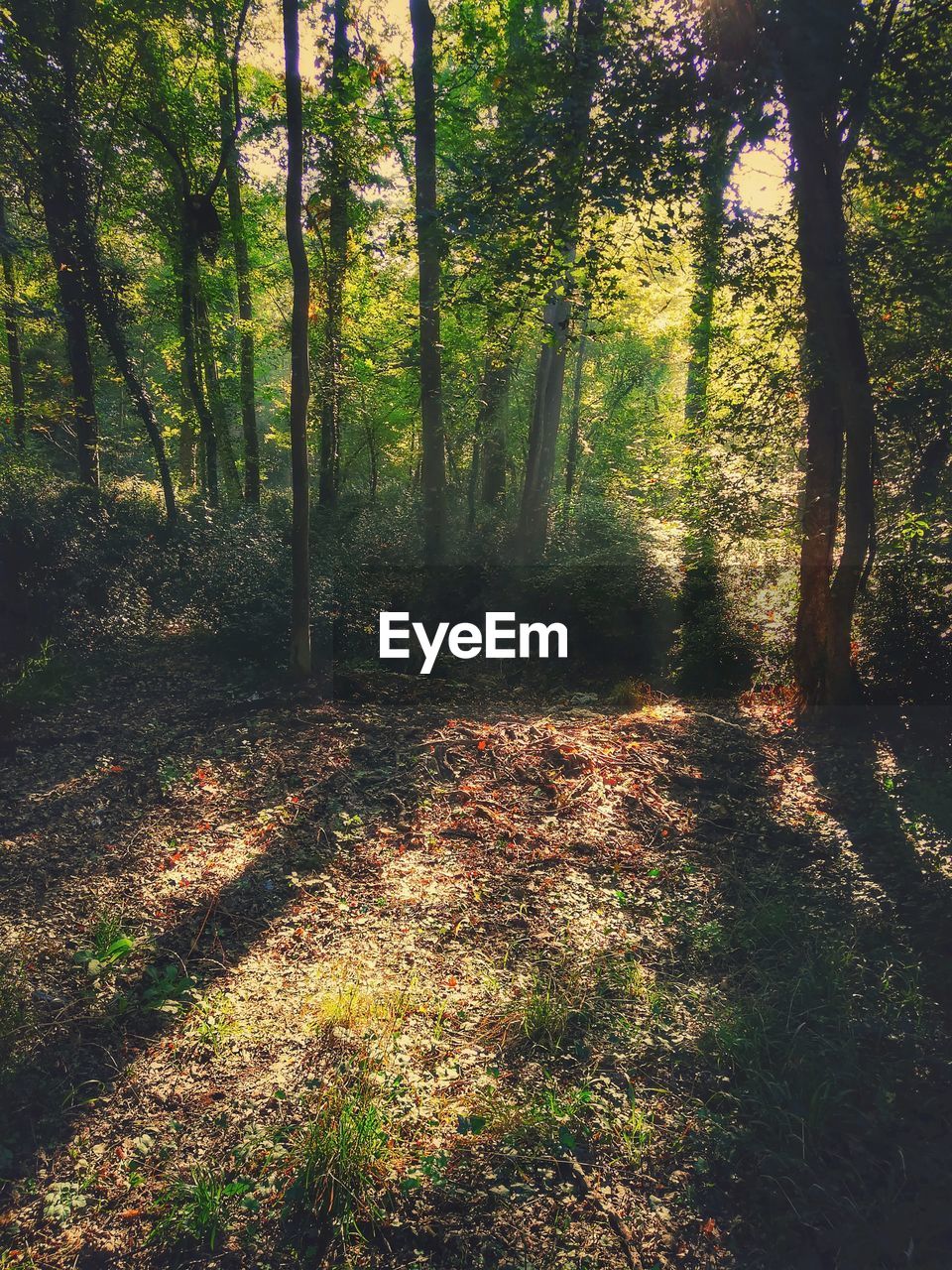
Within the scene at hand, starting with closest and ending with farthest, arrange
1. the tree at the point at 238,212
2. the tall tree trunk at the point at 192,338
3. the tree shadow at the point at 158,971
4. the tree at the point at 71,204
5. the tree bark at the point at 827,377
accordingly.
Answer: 1. the tree shadow at the point at 158,971
2. the tree bark at the point at 827,377
3. the tree at the point at 71,204
4. the tree at the point at 238,212
5. the tall tree trunk at the point at 192,338

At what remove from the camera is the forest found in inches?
115

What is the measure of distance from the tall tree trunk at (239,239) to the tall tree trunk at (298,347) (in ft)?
24.4

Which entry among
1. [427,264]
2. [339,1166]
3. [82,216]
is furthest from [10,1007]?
[82,216]

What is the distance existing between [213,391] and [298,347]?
9.82 metres

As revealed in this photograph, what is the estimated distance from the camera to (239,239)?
1435cm

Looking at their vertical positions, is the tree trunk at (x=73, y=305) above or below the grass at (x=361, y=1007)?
above

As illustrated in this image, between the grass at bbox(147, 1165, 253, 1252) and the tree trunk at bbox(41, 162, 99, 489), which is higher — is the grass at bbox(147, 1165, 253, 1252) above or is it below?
below

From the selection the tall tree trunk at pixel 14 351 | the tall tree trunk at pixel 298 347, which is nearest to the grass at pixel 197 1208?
the tall tree trunk at pixel 298 347

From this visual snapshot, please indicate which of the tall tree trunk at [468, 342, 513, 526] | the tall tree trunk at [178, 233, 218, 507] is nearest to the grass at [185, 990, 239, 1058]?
the tall tree trunk at [178, 233, 218, 507]

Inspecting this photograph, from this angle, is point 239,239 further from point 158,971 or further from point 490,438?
point 158,971

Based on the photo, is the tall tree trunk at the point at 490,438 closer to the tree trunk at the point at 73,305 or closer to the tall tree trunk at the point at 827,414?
the tree trunk at the point at 73,305

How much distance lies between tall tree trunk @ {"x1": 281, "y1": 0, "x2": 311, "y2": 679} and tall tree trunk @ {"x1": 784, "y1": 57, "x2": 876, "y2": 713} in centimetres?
472

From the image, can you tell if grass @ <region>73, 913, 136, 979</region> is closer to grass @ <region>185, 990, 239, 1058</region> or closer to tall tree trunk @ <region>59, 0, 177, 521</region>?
grass @ <region>185, 990, 239, 1058</region>

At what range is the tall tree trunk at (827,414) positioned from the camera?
612cm
